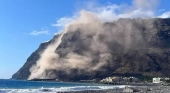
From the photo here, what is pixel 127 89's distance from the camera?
240 feet
